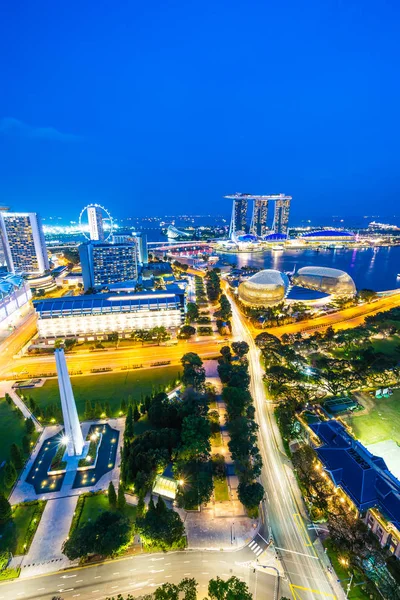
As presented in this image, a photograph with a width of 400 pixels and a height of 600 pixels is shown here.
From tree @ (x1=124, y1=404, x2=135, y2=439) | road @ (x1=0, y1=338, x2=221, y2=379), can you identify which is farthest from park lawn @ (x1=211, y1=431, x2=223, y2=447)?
road @ (x1=0, y1=338, x2=221, y2=379)

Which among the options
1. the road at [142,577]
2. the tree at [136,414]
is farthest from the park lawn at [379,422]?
the tree at [136,414]

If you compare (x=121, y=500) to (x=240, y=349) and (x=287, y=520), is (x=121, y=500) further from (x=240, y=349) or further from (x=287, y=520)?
(x=240, y=349)

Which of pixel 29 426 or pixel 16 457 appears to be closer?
pixel 16 457

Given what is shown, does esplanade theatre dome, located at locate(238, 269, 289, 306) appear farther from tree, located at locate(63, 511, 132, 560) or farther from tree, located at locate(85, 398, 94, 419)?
tree, located at locate(63, 511, 132, 560)

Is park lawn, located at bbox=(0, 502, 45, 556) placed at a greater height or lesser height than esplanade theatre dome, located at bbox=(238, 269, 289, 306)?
lesser

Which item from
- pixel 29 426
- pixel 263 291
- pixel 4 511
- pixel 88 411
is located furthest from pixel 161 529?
pixel 263 291

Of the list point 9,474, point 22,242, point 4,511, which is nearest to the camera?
point 4,511

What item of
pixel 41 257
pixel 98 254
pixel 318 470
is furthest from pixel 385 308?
pixel 41 257
